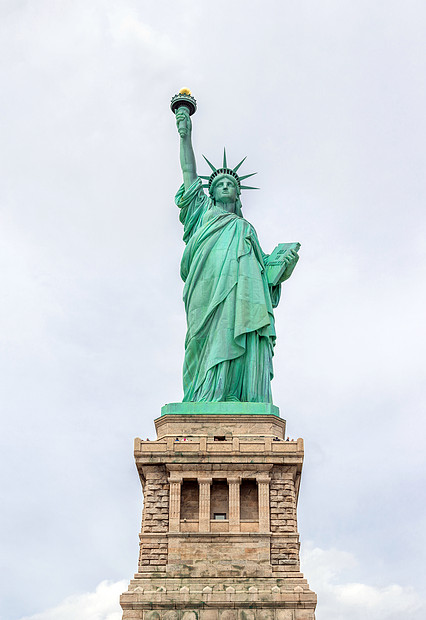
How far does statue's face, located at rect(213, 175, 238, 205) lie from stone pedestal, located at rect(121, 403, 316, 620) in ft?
25.4

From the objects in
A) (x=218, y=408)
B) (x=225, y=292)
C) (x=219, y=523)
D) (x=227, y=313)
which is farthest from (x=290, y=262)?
(x=219, y=523)

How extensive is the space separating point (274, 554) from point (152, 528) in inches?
116

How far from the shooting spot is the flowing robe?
2642 centimetres

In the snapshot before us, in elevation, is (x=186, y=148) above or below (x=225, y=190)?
above

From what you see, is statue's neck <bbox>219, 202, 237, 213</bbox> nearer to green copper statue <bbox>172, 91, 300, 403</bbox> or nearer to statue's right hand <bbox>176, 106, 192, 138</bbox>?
green copper statue <bbox>172, 91, 300, 403</bbox>

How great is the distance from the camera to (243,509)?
78.0 ft

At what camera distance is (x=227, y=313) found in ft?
88.7

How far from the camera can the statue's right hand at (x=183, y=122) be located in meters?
30.8

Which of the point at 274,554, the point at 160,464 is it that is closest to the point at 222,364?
the point at 160,464

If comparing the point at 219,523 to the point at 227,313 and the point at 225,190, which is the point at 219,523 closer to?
the point at 227,313

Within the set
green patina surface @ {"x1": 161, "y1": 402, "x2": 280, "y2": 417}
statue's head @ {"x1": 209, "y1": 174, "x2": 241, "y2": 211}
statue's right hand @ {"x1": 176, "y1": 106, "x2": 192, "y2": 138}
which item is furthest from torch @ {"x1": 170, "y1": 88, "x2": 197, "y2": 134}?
green patina surface @ {"x1": 161, "y1": 402, "x2": 280, "y2": 417}

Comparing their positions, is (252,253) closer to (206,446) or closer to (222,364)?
(222,364)

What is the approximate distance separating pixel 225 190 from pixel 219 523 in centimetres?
1103

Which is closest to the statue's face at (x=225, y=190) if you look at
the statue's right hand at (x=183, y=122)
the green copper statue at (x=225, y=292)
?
the green copper statue at (x=225, y=292)
